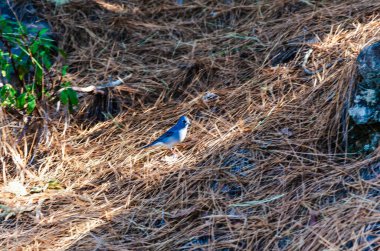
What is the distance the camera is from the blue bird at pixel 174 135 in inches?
154

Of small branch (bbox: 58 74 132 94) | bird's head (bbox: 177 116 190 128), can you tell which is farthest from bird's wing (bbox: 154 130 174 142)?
small branch (bbox: 58 74 132 94)

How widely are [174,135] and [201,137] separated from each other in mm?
229

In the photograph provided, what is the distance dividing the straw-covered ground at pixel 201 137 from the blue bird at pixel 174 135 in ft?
0.26

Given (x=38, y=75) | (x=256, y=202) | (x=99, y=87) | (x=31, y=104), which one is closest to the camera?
(x=256, y=202)

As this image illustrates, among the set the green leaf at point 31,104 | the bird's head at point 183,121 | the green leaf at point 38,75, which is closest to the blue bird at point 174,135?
the bird's head at point 183,121

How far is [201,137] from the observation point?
4066 mm

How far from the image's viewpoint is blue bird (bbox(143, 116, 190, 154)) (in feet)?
12.9

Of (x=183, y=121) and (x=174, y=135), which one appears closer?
(x=174, y=135)

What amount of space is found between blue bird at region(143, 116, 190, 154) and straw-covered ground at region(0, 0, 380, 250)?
3.1 inches

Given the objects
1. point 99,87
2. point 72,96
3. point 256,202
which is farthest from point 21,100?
point 256,202

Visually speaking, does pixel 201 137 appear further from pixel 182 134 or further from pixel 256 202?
pixel 256 202

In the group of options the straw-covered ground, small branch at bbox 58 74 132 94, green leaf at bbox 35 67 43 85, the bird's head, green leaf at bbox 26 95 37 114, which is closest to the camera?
the straw-covered ground

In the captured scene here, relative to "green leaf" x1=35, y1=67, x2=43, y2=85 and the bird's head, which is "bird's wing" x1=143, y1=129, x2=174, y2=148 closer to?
the bird's head

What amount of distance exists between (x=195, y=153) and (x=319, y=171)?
90cm
